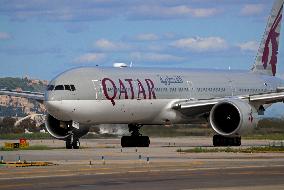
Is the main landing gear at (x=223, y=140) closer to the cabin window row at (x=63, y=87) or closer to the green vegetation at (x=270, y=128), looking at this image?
the cabin window row at (x=63, y=87)

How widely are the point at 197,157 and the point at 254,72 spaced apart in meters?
30.0

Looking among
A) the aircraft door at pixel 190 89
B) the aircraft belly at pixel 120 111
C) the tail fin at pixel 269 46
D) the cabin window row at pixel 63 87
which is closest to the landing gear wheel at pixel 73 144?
the aircraft belly at pixel 120 111

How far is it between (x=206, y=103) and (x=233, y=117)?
2315 mm

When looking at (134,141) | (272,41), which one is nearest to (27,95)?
(134,141)

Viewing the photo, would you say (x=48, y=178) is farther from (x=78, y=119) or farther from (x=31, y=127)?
(x=31, y=127)

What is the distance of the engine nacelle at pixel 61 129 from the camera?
59491mm

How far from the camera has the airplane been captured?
5791cm

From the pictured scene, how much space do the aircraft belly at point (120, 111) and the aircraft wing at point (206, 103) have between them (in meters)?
0.86

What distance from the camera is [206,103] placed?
62.2 m

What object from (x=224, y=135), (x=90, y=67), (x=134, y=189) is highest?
(x=90, y=67)

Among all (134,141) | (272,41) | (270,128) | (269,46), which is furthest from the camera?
(270,128)

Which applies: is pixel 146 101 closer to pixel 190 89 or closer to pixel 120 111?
pixel 120 111

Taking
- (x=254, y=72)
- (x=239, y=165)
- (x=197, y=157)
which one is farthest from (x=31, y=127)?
(x=239, y=165)

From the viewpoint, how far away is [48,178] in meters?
32.0
